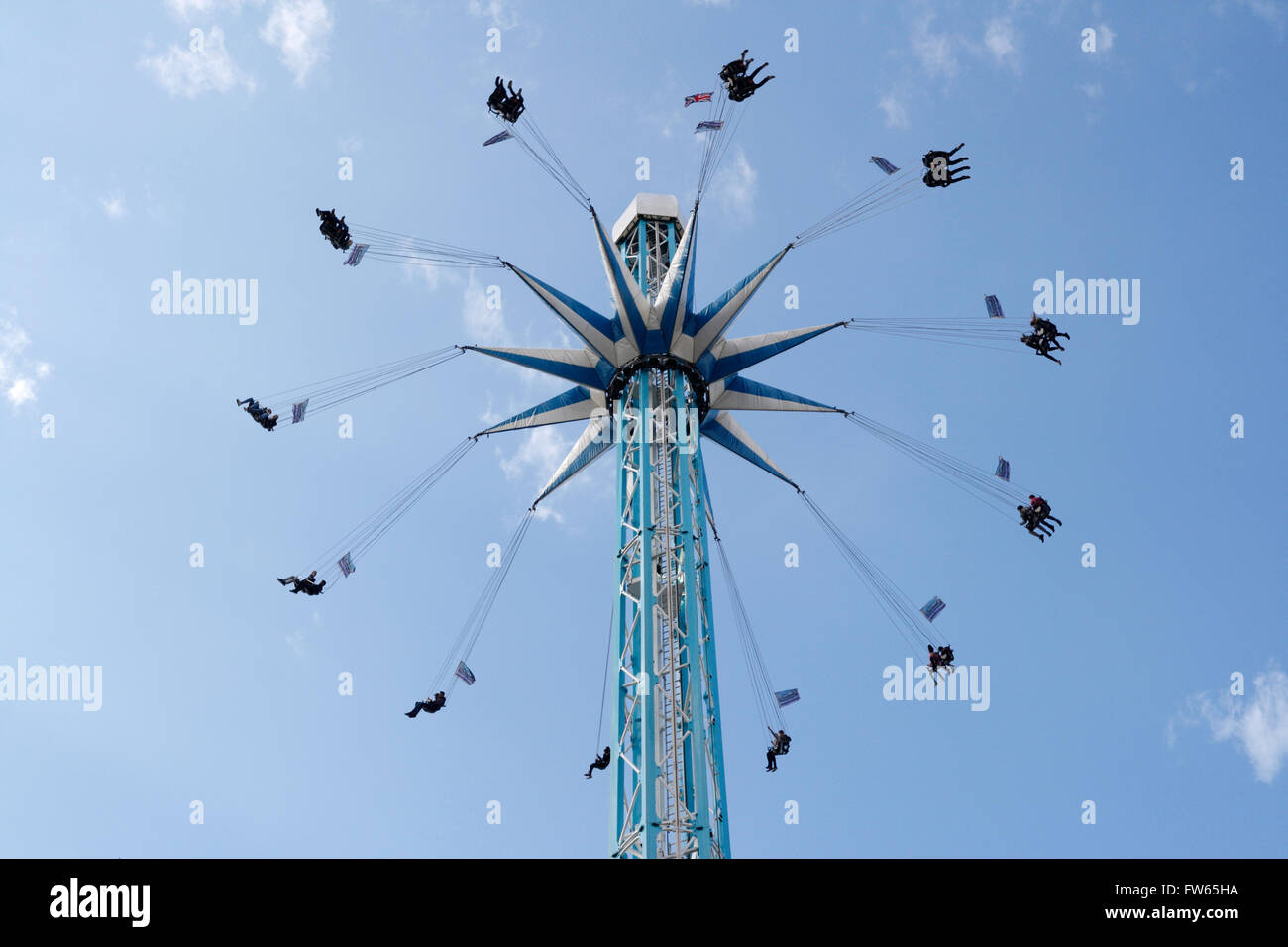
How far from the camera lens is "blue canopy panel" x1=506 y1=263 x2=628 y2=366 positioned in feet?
148

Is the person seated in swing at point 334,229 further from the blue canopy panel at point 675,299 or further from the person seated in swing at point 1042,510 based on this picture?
the person seated in swing at point 1042,510

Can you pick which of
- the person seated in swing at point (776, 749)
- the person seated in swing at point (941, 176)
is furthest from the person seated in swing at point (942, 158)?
the person seated in swing at point (776, 749)

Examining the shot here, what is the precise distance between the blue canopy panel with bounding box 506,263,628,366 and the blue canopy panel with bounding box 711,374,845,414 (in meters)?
3.80

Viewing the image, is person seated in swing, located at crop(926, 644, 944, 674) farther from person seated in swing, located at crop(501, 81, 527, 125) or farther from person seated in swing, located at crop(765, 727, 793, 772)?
person seated in swing, located at crop(501, 81, 527, 125)

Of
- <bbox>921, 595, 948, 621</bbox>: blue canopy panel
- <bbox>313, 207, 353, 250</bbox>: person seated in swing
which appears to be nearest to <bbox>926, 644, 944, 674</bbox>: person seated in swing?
<bbox>921, 595, 948, 621</bbox>: blue canopy panel

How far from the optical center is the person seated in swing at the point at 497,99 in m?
44.8

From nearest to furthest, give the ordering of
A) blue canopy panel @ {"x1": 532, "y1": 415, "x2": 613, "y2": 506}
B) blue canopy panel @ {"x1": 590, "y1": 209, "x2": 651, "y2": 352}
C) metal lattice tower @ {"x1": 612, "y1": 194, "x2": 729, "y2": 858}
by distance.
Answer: metal lattice tower @ {"x1": 612, "y1": 194, "x2": 729, "y2": 858}
blue canopy panel @ {"x1": 590, "y1": 209, "x2": 651, "y2": 352}
blue canopy panel @ {"x1": 532, "y1": 415, "x2": 613, "y2": 506}

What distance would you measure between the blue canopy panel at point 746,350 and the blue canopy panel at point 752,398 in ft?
3.10

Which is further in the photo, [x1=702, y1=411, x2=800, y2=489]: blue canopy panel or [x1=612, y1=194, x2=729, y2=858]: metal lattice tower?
[x1=702, y1=411, x2=800, y2=489]: blue canopy panel
